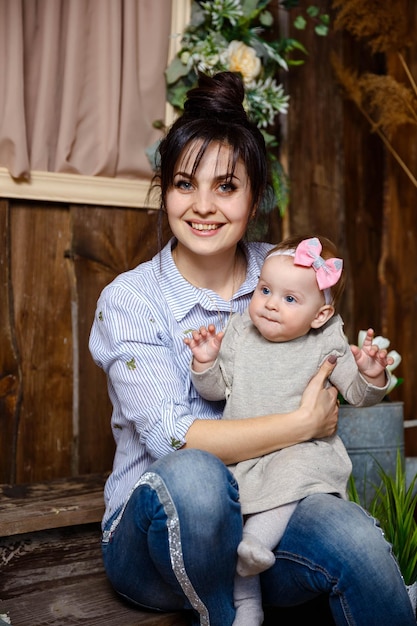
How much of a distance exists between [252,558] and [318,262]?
58 cm

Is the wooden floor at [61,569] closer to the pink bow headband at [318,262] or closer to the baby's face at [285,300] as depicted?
the baby's face at [285,300]

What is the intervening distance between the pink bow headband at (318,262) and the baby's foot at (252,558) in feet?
1.68

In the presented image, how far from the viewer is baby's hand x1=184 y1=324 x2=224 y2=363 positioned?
165 centimetres

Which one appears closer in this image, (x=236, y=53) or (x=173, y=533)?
(x=173, y=533)

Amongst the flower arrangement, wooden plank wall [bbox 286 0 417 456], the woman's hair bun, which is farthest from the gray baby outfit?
wooden plank wall [bbox 286 0 417 456]

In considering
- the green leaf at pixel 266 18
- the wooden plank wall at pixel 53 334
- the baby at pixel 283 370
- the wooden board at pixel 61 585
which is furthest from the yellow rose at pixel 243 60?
the wooden board at pixel 61 585

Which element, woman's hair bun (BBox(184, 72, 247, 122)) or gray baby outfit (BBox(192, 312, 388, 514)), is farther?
woman's hair bun (BBox(184, 72, 247, 122))

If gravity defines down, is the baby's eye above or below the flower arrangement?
below

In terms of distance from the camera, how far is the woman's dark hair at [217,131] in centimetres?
179

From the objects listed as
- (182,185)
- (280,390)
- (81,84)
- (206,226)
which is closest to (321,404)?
(280,390)

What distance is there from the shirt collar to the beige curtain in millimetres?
622

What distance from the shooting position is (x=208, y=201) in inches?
69.6

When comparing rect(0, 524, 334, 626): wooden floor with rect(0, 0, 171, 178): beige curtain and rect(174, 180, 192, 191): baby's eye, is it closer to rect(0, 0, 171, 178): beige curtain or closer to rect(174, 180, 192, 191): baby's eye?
rect(174, 180, 192, 191): baby's eye

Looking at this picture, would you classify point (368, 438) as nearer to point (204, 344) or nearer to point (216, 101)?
point (204, 344)
